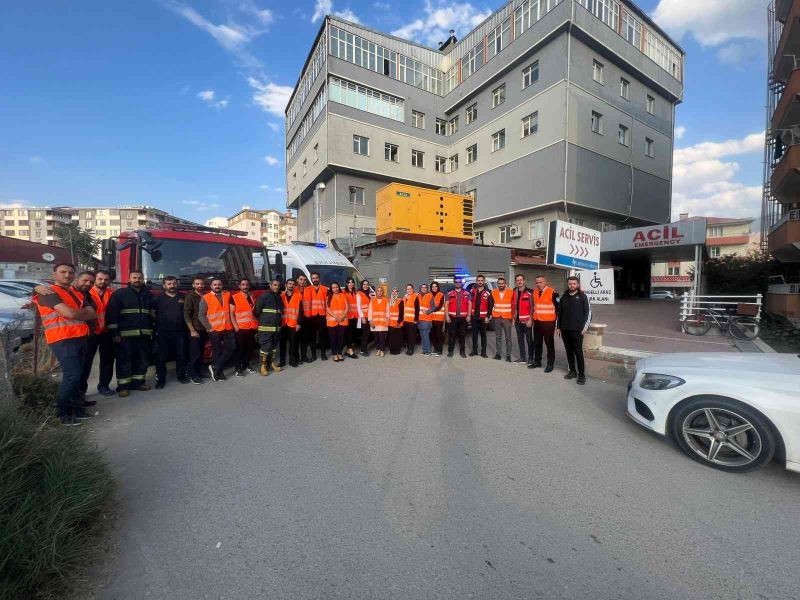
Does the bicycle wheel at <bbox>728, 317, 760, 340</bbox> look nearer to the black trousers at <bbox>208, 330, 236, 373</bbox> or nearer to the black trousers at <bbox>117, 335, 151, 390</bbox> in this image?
the black trousers at <bbox>208, 330, 236, 373</bbox>

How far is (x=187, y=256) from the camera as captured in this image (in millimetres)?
6812

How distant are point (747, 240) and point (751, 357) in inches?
2748

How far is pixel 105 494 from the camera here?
2.73 metres

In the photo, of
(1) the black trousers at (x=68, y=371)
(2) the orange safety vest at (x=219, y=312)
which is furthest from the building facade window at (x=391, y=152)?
(1) the black trousers at (x=68, y=371)

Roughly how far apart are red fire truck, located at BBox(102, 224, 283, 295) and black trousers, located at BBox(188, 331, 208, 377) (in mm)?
942

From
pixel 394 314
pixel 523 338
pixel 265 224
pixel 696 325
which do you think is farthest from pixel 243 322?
pixel 265 224

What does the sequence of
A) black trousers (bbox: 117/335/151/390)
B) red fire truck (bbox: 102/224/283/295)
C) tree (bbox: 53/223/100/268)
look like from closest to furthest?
black trousers (bbox: 117/335/151/390) → red fire truck (bbox: 102/224/283/295) → tree (bbox: 53/223/100/268)

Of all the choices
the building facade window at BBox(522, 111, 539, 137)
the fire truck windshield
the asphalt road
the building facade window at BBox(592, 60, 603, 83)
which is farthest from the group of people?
the building facade window at BBox(592, 60, 603, 83)

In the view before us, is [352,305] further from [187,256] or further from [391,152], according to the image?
[391,152]

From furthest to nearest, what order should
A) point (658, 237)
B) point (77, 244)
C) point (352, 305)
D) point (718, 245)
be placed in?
1. point (718, 245)
2. point (77, 244)
3. point (658, 237)
4. point (352, 305)

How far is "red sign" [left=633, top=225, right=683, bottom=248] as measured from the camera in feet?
52.2

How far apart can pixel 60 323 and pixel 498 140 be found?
89.0 ft

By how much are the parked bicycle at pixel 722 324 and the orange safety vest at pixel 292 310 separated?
10.4m

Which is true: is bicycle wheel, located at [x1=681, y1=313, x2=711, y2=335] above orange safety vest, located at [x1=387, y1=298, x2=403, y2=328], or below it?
below
